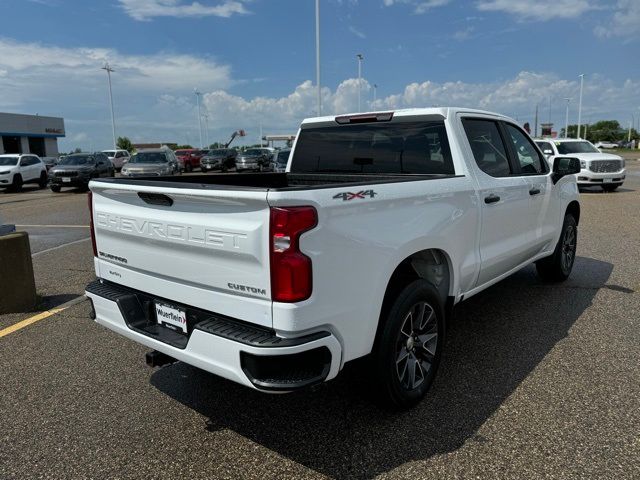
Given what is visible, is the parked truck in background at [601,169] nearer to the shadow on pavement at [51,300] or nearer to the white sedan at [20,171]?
the shadow on pavement at [51,300]

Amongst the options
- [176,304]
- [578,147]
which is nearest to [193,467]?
[176,304]

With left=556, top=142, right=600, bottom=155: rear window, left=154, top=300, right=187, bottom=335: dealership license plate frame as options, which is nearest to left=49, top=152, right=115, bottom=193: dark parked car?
left=556, top=142, right=600, bottom=155: rear window

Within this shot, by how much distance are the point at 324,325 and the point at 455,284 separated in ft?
4.82

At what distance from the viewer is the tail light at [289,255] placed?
7.89 feet

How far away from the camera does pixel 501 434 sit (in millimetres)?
3027

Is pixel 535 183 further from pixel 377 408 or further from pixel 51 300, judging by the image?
pixel 51 300

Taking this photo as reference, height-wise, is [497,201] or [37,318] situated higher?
[497,201]

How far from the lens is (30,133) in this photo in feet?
189

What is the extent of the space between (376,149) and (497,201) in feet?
3.48

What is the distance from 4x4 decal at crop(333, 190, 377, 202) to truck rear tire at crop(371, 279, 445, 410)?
2.24ft

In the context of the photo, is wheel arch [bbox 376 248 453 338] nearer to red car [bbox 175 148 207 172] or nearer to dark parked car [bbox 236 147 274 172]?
dark parked car [bbox 236 147 274 172]

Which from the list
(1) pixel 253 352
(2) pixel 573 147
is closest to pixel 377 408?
(1) pixel 253 352

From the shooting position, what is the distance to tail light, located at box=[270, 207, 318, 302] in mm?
2406

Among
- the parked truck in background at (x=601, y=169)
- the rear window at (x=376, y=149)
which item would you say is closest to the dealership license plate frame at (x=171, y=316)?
the rear window at (x=376, y=149)
